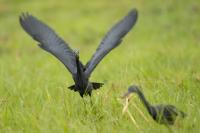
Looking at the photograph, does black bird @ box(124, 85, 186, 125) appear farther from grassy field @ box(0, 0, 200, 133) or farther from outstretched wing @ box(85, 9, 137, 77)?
outstretched wing @ box(85, 9, 137, 77)

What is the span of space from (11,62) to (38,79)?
2.05m

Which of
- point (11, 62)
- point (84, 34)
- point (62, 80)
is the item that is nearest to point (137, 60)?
point (62, 80)

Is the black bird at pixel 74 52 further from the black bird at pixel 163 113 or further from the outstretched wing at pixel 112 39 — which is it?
the black bird at pixel 163 113

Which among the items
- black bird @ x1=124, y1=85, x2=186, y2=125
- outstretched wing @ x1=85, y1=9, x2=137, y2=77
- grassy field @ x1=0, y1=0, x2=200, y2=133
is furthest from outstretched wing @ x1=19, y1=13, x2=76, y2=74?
black bird @ x1=124, y1=85, x2=186, y2=125

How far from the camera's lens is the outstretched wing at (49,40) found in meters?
4.81

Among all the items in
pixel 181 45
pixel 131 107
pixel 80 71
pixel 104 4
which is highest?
pixel 104 4

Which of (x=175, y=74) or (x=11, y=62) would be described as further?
(x=11, y=62)

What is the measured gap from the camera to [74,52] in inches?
186

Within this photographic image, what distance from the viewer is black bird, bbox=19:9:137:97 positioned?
4660 mm

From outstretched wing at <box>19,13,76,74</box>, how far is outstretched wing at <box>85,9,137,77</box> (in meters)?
0.17

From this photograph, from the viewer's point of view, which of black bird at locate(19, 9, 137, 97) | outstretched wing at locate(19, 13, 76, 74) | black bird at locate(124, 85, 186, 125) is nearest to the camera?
black bird at locate(124, 85, 186, 125)

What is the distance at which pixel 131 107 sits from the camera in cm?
466

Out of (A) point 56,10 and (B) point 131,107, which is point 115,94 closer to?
(B) point 131,107

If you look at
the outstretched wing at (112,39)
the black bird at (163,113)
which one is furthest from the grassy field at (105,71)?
the outstretched wing at (112,39)
